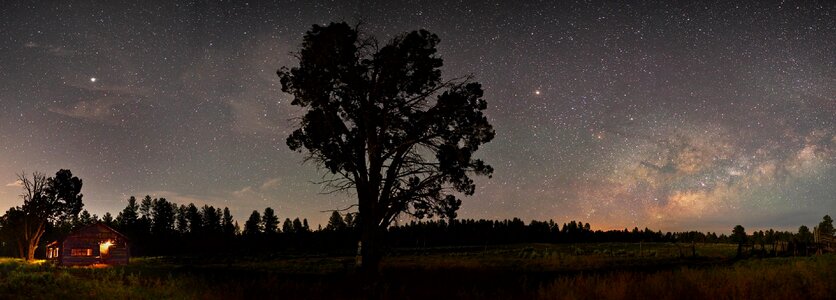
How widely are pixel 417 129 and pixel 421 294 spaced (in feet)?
30.1

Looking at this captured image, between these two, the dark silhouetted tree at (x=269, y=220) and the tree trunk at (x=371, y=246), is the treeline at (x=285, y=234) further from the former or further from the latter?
the tree trunk at (x=371, y=246)

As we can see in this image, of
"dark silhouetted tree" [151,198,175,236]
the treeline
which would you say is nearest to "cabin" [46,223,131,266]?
the treeline

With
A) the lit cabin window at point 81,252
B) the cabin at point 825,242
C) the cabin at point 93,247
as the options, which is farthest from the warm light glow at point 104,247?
the cabin at point 825,242

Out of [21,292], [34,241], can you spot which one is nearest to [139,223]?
[34,241]

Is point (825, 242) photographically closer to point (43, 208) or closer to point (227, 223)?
point (43, 208)

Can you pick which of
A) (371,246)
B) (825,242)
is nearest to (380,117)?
→ (371,246)

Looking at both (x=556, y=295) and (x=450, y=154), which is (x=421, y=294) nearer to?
(x=556, y=295)

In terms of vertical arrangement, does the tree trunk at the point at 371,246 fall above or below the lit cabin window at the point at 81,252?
above

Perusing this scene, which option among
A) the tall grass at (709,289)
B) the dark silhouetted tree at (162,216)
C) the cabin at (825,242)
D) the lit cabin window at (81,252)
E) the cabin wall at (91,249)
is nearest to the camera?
the tall grass at (709,289)

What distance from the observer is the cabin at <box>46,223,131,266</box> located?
53.4 meters

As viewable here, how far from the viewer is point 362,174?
19.9 metres

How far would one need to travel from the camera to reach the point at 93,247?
55.1m

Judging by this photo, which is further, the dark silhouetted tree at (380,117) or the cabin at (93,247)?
the cabin at (93,247)

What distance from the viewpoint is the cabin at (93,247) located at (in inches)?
2101
